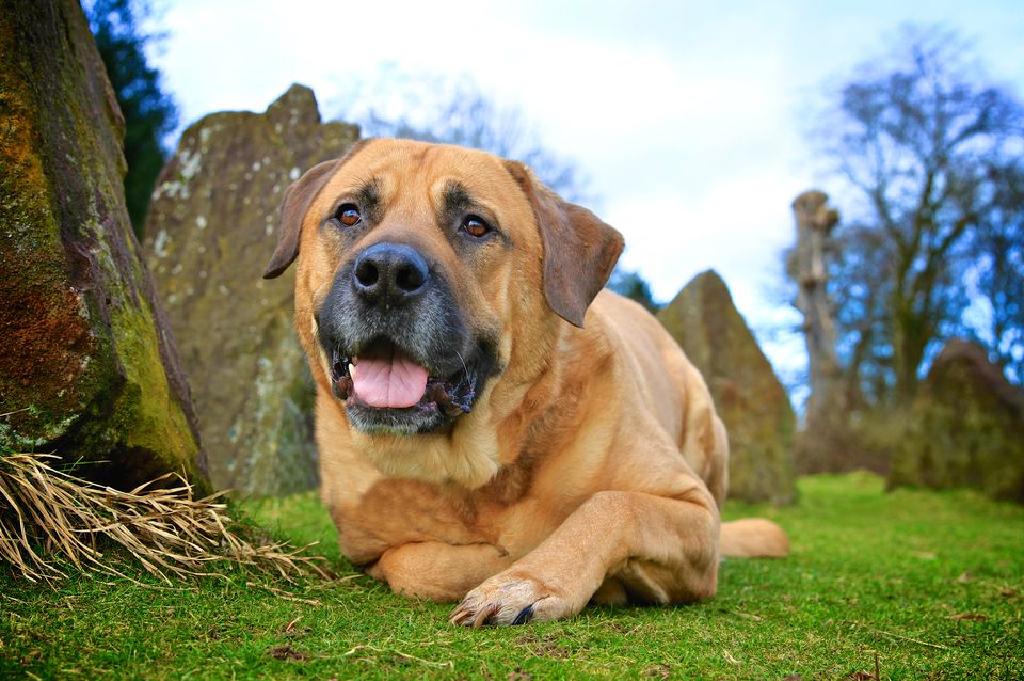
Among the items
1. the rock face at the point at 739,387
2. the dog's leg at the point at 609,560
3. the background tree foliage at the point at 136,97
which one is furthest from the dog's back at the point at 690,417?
the background tree foliage at the point at 136,97

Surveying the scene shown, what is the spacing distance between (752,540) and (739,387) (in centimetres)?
401

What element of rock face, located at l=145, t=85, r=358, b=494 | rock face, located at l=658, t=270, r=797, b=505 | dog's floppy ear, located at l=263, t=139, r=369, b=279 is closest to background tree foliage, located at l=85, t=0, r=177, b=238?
rock face, located at l=145, t=85, r=358, b=494

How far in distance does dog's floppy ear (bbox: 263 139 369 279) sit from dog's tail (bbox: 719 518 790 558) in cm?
305

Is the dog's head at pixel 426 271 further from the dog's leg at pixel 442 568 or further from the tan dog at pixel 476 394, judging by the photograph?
the dog's leg at pixel 442 568

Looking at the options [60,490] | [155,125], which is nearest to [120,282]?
[60,490]

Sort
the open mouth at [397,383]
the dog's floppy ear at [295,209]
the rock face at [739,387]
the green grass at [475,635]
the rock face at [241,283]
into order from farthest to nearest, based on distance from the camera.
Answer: the rock face at [739,387] → the rock face at [241,283] → the dog's floppy ear at [295,209] → the open mouth at [397,383] → the green grass at [475,635]

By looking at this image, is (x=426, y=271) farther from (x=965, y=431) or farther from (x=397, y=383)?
(x=965, y=431)

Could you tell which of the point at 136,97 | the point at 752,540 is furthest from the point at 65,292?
the point at 136,97

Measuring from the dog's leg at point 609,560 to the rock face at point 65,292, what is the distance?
1.32 m

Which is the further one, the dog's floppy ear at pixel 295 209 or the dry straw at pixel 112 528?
the dog's floppy ear at pixel 295 209

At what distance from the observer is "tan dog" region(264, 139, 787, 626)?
311 cm

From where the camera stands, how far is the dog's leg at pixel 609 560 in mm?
2773

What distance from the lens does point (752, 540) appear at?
5.39 meters

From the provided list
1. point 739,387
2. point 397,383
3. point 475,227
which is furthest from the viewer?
point 739,387
